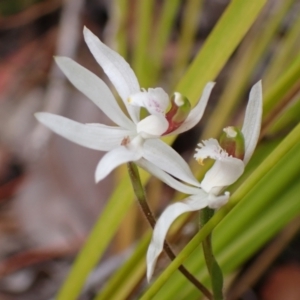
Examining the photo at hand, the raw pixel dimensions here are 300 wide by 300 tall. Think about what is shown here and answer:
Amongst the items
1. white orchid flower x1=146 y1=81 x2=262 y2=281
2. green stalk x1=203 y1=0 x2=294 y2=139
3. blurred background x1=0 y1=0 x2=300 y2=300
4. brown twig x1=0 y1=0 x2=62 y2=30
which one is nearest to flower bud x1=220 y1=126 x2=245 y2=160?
white orchid flower x1=146 y1=81 x2=262 y2=281

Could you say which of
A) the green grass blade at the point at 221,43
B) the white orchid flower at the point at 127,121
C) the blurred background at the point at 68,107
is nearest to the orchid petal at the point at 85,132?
the white orchid flower at the point at 127,121

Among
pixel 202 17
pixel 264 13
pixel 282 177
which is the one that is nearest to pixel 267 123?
pixel 282 177

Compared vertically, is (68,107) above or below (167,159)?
below

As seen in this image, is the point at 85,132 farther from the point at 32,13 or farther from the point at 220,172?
the point at 32,13

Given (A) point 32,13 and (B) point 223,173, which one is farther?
(A) point 32,13

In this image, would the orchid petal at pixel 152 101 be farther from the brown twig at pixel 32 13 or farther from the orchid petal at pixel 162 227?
the brown twig at pixel 32 13

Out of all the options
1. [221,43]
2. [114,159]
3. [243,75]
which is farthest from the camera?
[243,75]

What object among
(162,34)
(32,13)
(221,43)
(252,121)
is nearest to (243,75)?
(162,34)
